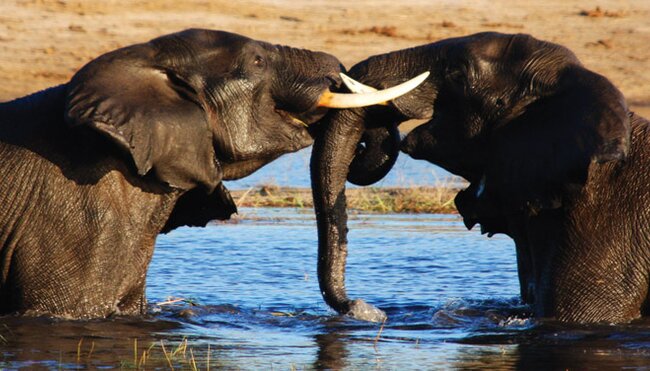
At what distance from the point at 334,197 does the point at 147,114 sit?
1294 mm

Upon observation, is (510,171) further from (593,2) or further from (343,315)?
(593,2)

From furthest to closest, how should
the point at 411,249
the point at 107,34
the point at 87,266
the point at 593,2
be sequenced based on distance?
the point at 593,2 → the point at 107,34 → the point at 411,249 → the point at 87,266

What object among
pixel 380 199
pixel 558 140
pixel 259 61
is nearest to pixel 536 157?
pixel 558 140

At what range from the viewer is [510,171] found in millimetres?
7559

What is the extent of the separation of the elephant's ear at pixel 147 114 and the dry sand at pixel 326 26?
47.3 ft

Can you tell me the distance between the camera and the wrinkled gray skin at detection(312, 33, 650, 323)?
7.35 m

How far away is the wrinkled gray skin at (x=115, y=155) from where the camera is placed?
7203 mm

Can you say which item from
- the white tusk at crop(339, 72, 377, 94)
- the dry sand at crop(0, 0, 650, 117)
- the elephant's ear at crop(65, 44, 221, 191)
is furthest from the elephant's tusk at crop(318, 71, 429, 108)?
the dry sand at crop(0, 0, 650, 117)

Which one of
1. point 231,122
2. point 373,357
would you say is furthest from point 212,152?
point 373,357

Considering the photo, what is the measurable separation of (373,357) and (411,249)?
451 centimetres

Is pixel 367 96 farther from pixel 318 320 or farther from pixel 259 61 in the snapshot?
pixel 318 320

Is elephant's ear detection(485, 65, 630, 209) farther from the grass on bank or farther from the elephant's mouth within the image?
the grass on bank

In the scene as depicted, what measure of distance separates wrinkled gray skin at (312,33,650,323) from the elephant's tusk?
121 millimetres

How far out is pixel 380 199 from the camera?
556 inches
